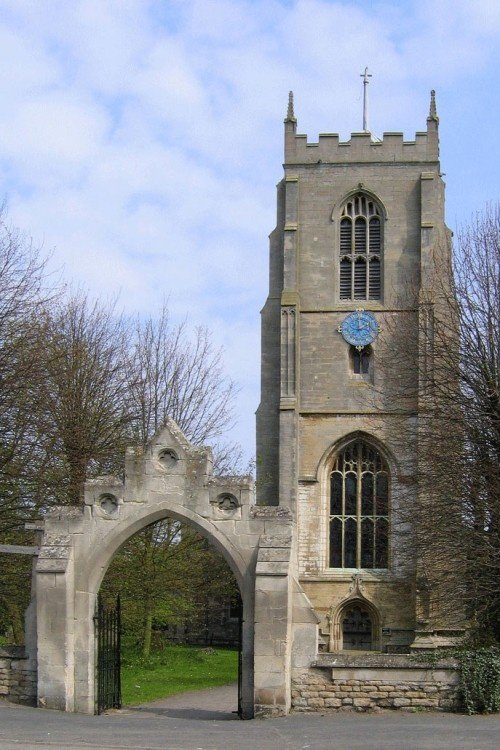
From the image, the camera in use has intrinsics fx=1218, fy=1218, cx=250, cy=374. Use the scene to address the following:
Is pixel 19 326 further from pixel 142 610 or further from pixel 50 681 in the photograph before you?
pixel 142 610

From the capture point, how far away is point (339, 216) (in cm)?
4050

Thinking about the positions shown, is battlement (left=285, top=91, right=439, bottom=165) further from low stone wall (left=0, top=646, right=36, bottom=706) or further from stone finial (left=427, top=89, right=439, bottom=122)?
low stone wall (left=0, top=646, right=36, bottom=706)

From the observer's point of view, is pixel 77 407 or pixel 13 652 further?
pixel 77 407

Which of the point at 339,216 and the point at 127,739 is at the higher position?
the point at 339,216

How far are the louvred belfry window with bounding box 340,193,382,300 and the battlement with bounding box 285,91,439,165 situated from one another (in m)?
1.47

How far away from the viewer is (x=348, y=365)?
39.2 m

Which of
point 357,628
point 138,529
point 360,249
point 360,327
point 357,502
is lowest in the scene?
point 357,628

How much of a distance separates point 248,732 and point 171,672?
56.0 feet

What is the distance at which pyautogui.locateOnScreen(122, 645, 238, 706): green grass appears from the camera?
1067 inches

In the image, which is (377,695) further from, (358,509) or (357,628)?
(358,509)

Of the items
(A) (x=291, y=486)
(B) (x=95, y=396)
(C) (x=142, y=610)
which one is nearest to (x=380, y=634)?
(A) (x=291, y=486)

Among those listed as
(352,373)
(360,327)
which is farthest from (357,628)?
(360,327)

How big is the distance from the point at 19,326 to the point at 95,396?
337 inches

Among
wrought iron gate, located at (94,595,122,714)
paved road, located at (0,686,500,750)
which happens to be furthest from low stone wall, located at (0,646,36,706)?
wrought iron gate, located at (94,595,122,714)
